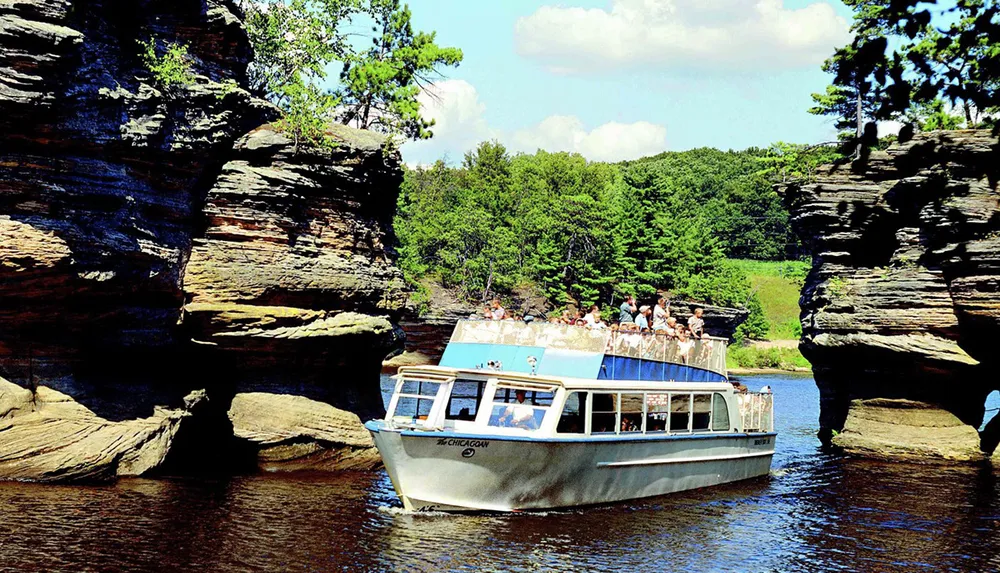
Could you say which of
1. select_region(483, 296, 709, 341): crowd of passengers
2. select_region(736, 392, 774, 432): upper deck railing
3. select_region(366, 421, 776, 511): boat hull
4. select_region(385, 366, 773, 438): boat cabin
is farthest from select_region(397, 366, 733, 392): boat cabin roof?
select_region(736, 392, 774, 432): upper deck railing

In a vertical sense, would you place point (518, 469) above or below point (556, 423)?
below

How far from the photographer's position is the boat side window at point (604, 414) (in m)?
23.5

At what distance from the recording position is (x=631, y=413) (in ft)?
80.7

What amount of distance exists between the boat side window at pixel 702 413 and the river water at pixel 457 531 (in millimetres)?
1804

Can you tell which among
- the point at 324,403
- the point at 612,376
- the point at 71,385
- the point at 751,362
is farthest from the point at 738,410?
the point at 751,362

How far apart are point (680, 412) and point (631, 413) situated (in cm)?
220

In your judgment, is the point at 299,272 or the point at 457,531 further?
the point at 299,272

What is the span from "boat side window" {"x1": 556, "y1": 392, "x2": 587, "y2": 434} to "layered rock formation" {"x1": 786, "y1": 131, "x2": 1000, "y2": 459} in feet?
40.5

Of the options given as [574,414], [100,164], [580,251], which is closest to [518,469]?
[574,414]

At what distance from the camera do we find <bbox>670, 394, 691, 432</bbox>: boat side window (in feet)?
85.1

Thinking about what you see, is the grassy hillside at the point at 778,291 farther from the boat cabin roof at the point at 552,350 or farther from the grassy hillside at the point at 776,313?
the boat cabin roof at the point at 552,350

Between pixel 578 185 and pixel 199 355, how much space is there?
8129cm

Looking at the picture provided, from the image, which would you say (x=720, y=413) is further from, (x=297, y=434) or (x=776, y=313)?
(x=776, y=313)

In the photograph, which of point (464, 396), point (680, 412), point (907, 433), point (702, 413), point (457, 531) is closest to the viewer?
point (457, 531)
